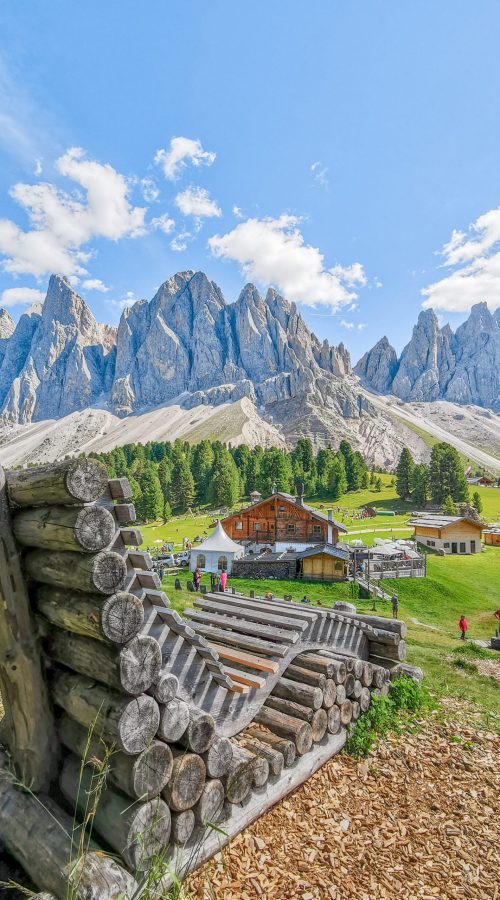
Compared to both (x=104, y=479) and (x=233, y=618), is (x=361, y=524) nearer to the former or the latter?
(x=233, y=618)

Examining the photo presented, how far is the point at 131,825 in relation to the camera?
4309 mm

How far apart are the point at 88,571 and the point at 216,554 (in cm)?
4015

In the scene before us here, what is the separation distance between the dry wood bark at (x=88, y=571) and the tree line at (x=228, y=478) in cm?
8359

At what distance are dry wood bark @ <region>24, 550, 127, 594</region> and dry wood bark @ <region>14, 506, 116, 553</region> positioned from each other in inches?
4.9

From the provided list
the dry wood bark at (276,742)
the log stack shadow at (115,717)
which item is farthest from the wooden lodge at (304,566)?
the log stack shadow at (115,717)

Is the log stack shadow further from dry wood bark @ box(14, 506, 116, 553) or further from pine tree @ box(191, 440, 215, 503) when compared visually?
pine tree @ box(191, 440, 215, 503)

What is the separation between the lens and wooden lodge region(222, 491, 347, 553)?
54.3 m

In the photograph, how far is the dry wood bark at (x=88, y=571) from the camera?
409 centimetres

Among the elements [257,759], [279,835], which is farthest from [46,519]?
[279,835]

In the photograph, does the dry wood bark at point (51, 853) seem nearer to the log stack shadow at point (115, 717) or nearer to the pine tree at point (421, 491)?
the log stack shadow at point (115, 717)

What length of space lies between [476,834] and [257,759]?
10.3 ft

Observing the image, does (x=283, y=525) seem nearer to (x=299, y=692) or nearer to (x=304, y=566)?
(x=304, y=566)

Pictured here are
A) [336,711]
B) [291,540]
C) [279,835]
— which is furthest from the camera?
[291,540]

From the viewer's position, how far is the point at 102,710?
446 centimetres
